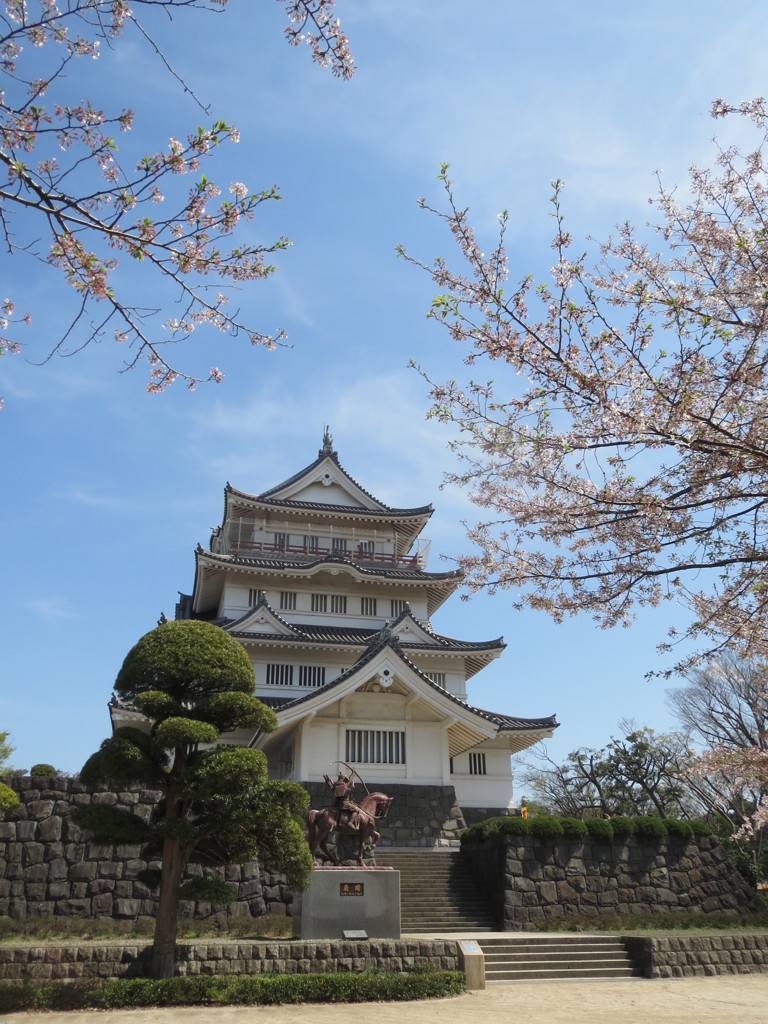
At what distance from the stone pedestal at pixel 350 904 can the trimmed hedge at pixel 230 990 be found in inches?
58.0

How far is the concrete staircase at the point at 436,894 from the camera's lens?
51.0 ft

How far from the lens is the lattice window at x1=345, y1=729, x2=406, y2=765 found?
68.7 feet

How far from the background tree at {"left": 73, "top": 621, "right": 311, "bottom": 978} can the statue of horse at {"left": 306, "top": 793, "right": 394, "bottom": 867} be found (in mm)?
2917

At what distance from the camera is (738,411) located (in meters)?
6.04

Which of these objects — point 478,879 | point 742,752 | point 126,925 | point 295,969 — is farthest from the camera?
point 478,879

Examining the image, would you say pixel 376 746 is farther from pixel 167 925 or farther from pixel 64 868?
pixel 167 925

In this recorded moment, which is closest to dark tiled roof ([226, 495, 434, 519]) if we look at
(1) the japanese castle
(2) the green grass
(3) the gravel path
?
(1) the japanese castle

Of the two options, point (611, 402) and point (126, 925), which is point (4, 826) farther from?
point (611, 402)

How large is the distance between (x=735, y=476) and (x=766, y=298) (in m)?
1.33

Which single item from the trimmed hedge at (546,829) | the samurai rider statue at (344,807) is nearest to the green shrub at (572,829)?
the trimmed hedge at (546,829)

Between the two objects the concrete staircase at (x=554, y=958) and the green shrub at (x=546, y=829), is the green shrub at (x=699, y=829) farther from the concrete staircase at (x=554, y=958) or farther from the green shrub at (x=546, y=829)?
the concrete staircase at (x=554, y=958)

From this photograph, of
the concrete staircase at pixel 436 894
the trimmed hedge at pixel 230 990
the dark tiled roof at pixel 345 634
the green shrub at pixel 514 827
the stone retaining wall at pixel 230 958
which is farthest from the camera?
the dark tiled roof at pixel 345 634

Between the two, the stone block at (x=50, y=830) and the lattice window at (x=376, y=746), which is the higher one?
the lattice window at (x=376, y=746)

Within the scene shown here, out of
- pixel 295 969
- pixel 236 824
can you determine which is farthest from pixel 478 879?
pixel 236 824
